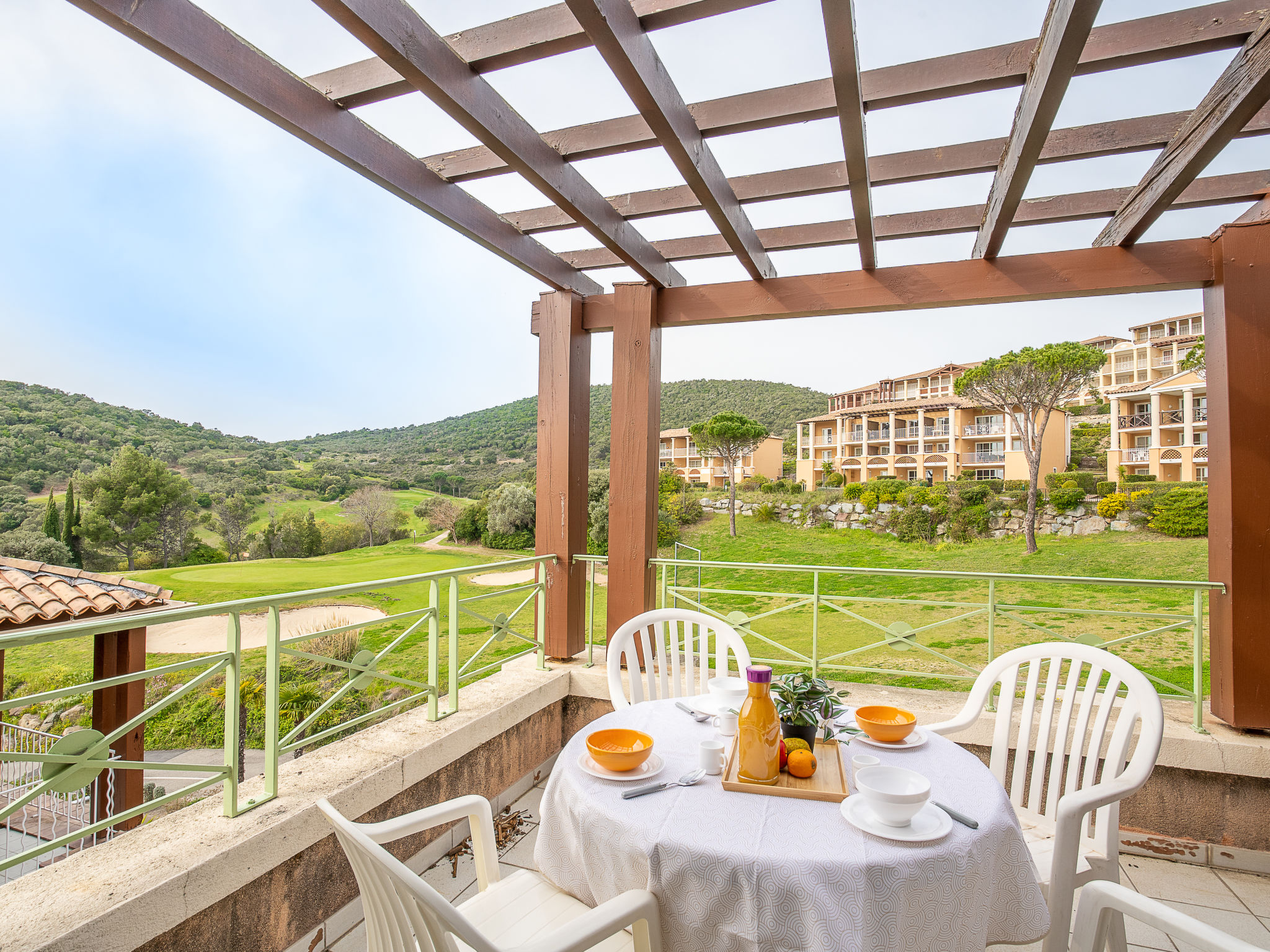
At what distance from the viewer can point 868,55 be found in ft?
5.97

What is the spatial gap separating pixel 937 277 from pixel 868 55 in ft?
4.31

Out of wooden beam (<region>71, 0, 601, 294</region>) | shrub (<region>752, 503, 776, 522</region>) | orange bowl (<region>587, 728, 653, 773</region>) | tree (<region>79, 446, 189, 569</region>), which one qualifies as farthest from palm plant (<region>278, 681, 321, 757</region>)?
orange bowl (<region>587, 728, 653, 773</region>)

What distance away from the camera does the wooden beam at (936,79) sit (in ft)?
5.34

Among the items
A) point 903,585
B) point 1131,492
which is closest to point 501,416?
point 903,585

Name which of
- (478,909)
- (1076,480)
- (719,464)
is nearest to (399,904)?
(478,909)

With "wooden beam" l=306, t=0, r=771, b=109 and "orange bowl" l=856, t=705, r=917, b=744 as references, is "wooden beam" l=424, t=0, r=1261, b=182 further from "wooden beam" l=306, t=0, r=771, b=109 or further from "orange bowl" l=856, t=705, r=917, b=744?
"orange bowl" l=856, t=705, r=917, b=744

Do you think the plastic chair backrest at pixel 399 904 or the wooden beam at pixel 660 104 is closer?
the plastic chair backrest at pixel 399 904

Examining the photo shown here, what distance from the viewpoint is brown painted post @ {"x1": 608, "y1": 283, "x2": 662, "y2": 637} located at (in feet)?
10.4

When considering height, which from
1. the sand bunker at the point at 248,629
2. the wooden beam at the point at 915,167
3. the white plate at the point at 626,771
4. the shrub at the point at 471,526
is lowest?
the sand bunker at the point at 248,629

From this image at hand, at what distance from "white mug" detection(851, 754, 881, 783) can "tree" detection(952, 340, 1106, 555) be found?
1288cm

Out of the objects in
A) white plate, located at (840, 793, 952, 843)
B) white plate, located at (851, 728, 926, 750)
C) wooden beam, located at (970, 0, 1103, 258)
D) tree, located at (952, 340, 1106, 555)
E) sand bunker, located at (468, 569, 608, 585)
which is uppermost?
tree, located at (952, 340, 1106, 555)

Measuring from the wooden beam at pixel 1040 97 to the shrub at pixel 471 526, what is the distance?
13195 millimetres

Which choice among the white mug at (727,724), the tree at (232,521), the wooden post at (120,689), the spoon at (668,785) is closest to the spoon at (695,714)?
the white mug at (727,724)

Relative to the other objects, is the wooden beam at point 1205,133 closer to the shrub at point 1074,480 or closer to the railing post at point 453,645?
the railing post at point 453,645
